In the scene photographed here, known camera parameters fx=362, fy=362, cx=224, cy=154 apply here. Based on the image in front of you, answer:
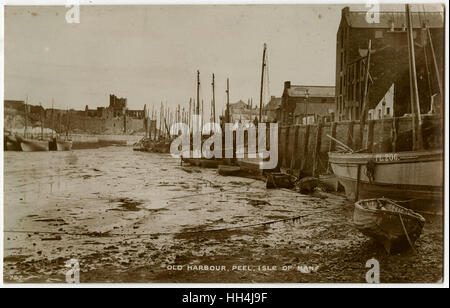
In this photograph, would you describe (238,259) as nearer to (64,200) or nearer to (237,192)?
(237,192)

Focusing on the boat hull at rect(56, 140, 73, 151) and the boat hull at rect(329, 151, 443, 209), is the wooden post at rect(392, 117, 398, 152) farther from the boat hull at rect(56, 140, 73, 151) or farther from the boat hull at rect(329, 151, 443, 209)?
the boat hull at rect(56, 140, 73, 151)

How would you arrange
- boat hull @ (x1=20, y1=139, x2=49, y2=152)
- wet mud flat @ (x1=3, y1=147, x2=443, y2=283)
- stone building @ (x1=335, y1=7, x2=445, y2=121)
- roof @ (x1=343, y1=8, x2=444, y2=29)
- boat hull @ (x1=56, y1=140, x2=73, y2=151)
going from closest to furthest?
wet mud flat @ (x1=3, y1=147, x2=443, y2=283) → roof @ (x1=343, y1=8, x2=444, y2=29) → stone building @ (x1=335, y1=7, x2=445, y2=121) → boat hull @ (x1=20, y1=139, x2=49, y2=152) → boat hull @ (x1=56, y1=140, x2=73, y2=151)

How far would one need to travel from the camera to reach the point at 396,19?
16.9 feet

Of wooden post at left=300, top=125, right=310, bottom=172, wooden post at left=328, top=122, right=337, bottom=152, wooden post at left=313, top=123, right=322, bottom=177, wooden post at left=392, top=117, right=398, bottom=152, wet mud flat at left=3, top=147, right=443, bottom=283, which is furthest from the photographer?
wooden post at left=300, top=125, right=310, bottom=172

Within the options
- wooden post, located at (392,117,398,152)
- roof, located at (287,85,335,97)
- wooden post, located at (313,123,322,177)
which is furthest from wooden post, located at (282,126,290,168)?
wooden post, located at (392,117,398,152)

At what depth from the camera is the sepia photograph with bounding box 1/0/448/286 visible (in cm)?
466

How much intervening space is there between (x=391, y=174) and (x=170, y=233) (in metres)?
3.51

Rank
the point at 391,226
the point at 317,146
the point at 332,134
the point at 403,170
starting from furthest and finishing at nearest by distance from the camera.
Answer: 1. the point at 317,146
2. the point at 332,134
3. the point at 403,170
4. the point at 391,226

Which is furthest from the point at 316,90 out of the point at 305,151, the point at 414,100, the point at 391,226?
the point at 391,226

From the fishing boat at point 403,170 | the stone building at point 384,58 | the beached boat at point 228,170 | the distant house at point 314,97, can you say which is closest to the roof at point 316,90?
the distant house at point 314,97

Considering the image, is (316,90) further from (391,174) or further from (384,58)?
(391,174)

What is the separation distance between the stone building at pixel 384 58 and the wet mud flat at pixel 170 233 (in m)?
1.86

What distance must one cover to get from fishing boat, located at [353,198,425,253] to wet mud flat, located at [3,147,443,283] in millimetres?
160
